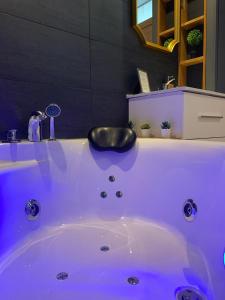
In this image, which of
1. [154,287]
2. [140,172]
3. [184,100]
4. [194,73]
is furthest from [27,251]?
[194,73]

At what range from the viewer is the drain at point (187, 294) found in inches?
25.0

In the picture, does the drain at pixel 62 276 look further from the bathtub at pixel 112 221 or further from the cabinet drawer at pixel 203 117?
the cabinet drawer at pixel 203 117

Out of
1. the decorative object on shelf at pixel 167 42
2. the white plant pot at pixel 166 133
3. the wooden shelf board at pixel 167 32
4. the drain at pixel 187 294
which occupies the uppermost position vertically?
the wooden shelf board at pixel 167 32

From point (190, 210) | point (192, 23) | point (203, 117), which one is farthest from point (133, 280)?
point (192, 23)

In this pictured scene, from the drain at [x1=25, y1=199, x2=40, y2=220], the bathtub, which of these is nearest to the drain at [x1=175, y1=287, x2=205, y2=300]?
the bathtub

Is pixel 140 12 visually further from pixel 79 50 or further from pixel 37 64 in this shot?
pixel 37 64

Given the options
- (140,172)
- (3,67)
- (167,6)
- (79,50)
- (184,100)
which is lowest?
(140,172)

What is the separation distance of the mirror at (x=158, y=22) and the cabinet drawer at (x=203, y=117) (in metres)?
0.63

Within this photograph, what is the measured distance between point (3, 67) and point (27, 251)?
867 mm

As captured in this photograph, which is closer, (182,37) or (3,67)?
(3,67)

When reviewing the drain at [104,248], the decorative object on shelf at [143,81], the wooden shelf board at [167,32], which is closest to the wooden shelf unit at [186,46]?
the wooden shelf board at [167,32]

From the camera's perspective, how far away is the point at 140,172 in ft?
3.97

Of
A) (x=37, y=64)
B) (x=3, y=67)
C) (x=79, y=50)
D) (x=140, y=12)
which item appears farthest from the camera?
(x=140, y=12)

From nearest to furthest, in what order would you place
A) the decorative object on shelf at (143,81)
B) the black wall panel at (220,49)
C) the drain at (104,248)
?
the drain at (104,248), the decorative object on shelf at (143,81), the black wall panel at (220,49)
